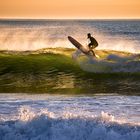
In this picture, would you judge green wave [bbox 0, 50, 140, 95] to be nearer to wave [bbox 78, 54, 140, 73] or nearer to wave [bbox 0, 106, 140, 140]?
wave [bbox 78, 54, 140, 73]

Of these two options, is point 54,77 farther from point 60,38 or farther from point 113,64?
point 60,38

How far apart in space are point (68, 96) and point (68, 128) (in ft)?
19.4

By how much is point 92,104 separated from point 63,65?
8423mm

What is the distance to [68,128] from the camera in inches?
480

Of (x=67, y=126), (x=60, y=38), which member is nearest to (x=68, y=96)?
(x=67, y=126)

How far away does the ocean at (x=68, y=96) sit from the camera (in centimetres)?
1220

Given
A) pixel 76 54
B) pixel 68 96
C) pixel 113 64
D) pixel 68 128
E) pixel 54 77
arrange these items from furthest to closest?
pixel 76 54 → pixel 113 64 → pixel 54 77 → pixel 68 96 → pixel 68 128

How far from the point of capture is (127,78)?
2198 centimetres

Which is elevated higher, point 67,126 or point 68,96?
point 67,126

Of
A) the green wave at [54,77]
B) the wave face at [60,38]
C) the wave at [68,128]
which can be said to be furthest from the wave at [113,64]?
the wave face at [60,38]

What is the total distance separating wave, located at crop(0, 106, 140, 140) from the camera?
12016mm

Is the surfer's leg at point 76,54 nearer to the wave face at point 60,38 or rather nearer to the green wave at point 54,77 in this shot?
the green wave at point 54,77

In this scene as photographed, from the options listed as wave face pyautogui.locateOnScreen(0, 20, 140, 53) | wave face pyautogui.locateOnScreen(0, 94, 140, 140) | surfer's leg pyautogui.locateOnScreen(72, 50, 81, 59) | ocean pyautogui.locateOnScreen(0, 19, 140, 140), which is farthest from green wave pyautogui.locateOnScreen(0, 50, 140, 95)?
wave face pyautogui.locateOnScreen(0, 20, 140, 53)

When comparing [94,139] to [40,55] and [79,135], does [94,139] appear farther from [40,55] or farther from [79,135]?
[40,55]
